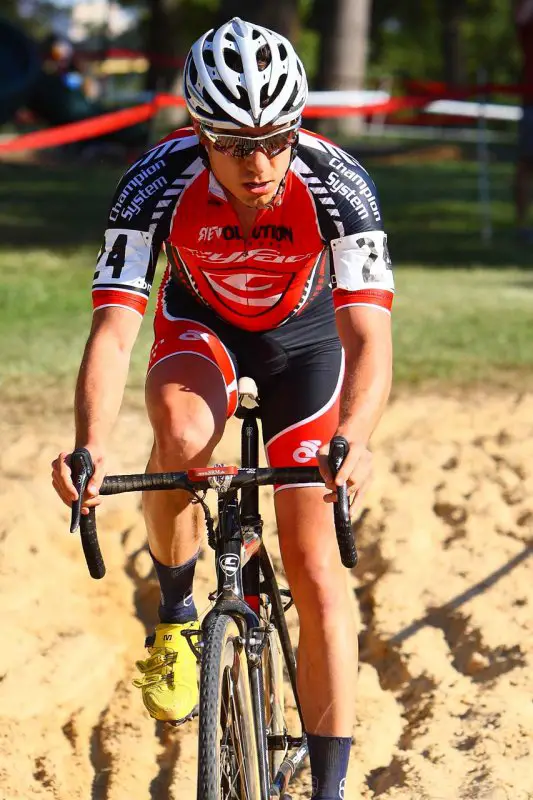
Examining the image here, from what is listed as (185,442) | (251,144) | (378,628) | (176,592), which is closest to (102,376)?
(185,442)

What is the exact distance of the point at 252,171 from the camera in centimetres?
347

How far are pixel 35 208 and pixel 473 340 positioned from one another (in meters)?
9.94

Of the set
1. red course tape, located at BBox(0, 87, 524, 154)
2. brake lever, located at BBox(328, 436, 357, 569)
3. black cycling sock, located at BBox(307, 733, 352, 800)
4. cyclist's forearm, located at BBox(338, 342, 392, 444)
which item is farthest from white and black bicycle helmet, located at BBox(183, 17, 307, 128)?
red course tape, located at BBox(0, 87, 524, 154)

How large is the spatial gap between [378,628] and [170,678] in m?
2.03

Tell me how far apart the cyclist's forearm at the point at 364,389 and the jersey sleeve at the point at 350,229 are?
0.18 meters

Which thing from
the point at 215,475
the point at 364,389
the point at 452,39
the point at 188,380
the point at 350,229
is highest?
the point at 452,39

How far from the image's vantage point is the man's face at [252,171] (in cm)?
346

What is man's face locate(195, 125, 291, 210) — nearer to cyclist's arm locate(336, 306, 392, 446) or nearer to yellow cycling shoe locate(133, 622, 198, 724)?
cyclist's arm locate(336, 306, 392, 446)

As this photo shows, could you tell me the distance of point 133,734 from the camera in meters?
5.06

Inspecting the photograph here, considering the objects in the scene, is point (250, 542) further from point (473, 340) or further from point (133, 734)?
point (473, 340)

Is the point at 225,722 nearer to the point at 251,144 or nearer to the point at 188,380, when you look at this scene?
the point at 188,380

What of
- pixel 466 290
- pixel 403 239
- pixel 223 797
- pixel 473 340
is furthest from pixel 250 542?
pixel 403 239

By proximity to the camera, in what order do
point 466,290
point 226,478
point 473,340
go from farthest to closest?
1. point 466,290
2. point 473,340
3. point 226,478

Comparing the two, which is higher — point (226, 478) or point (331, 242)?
point (331, 242)
